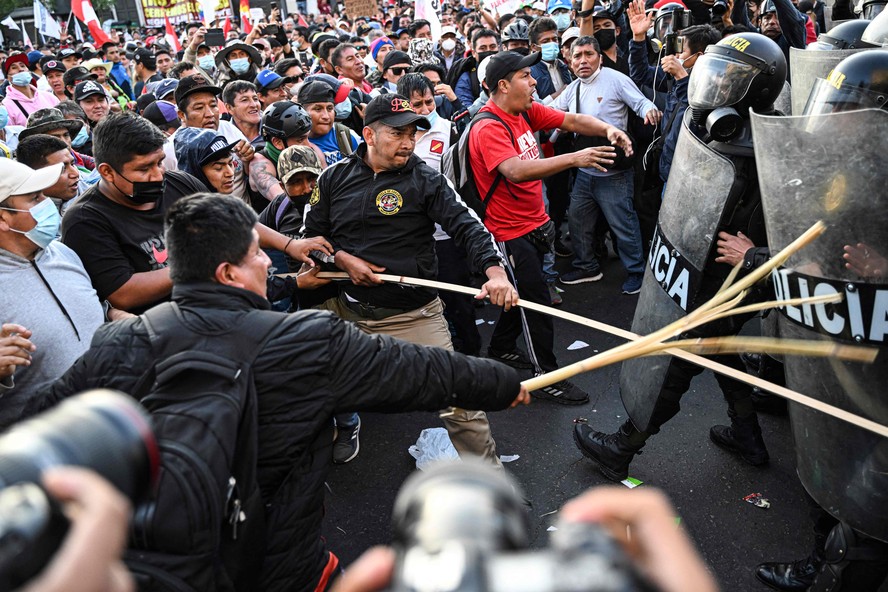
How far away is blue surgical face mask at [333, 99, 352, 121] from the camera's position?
21.2 feet

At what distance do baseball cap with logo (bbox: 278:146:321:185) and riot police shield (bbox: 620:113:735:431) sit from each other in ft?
6.78

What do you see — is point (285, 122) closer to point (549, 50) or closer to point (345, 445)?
point (345, 445)

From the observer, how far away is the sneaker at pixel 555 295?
19.6 feet

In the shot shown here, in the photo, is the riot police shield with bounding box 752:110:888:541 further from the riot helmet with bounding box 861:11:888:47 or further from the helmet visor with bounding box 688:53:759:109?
the riot helmet with bounding box 861:11:888:47

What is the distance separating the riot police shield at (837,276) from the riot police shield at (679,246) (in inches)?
16.0

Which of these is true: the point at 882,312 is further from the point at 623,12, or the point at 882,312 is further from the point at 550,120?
the point at 623,12

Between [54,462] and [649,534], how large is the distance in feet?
2.54

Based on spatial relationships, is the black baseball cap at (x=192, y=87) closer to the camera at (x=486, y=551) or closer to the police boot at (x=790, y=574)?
the police boot at (x=790, y=574)

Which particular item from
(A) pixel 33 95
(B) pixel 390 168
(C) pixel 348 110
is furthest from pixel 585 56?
(A) pixel 33 95

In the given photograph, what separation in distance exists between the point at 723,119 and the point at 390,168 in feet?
5.35

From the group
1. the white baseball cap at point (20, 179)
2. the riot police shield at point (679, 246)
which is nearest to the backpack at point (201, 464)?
the white baseball cap at point (20, 179)

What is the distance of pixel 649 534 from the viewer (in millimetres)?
855

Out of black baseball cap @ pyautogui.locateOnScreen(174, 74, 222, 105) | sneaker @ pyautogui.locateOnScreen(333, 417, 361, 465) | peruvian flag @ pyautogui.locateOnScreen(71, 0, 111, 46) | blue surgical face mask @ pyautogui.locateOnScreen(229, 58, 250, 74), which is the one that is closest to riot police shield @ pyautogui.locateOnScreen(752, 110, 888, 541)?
sneaker @ pyautogui.locateOnScreen(333, 417, 361, 465)

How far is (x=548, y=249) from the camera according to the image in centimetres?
479
